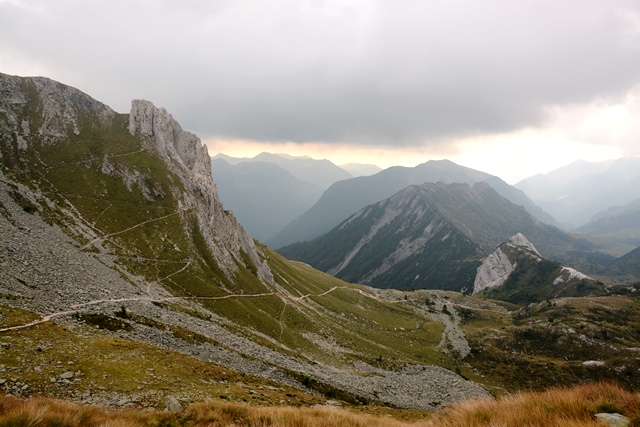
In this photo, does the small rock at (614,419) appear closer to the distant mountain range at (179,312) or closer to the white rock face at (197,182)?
the distant mountain range at (179,312)

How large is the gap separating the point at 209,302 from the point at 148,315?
80.5 ft

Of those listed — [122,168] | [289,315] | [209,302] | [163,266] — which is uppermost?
[122,168]

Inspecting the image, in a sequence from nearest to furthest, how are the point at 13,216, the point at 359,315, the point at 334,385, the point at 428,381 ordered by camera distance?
the point at 334,385
the point at 13,216
the point at 428,381
the point at 359,315

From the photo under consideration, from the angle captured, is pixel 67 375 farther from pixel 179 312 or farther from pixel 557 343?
pixel 557 343

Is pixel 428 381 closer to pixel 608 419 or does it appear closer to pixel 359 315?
pixel 359 315

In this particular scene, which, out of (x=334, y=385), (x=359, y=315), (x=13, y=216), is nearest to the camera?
(x=334, y=385)

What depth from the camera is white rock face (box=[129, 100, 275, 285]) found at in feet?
382

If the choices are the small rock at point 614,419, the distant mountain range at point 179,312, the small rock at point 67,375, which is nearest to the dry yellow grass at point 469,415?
the small rock at point 614,419

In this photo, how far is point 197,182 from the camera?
13838 centimetres

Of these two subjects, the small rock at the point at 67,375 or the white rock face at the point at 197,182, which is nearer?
the small rock at the point at 67,375

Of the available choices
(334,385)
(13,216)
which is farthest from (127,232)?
(334,385)

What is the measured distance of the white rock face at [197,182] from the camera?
382ft

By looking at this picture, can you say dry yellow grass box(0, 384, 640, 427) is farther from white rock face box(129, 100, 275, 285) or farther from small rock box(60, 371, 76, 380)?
white rock face box(129, 100, 275, 285)

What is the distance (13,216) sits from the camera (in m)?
71.3
